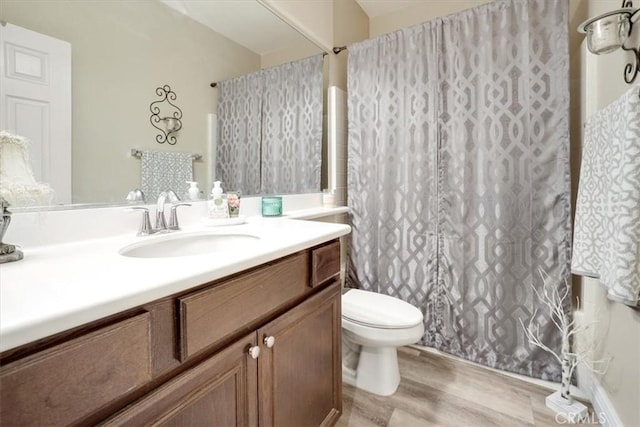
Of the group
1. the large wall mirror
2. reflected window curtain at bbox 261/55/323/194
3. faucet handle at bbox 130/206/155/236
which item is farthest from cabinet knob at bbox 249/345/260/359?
reflected window curtain at bbox 261/55/323/194

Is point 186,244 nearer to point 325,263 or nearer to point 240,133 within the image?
point 325,263

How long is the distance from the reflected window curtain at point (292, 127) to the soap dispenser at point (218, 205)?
406mm

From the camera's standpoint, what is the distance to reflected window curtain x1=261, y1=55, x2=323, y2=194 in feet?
5.47

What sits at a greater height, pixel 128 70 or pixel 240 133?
pixel 128 70

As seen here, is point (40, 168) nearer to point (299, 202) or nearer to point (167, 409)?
point (167, 409)

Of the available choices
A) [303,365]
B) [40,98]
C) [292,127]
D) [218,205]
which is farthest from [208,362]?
[292,127]

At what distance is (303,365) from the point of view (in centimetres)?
96

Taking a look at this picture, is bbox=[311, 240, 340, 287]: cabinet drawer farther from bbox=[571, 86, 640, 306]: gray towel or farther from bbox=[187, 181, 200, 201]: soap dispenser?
bbox=[571, 86, 640, 306]: gray towel

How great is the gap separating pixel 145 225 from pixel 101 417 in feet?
2.09

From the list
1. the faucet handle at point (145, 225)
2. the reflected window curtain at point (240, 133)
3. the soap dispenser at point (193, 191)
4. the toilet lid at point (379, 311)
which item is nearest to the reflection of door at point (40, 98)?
the faucet handle at point (145, 225)

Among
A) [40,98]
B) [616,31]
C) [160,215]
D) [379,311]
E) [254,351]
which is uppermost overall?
[616,31]

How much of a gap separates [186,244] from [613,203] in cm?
146

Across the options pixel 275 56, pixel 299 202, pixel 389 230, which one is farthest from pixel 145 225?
pixel 389 230

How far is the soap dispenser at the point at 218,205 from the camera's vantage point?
122 cm
